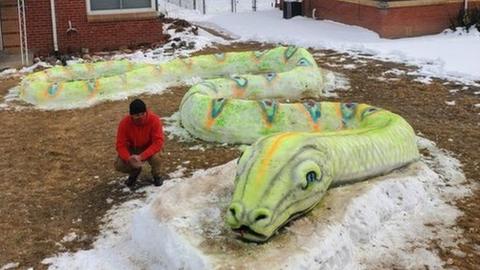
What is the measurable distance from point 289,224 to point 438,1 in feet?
43.5

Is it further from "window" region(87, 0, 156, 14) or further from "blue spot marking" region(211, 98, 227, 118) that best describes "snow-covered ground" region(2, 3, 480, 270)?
"window" region(87, 0, 156, 14)

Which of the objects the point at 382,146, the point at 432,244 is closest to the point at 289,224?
the point at 432,244

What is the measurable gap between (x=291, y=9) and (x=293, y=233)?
1665cm

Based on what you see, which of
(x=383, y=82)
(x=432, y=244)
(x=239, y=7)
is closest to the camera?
(x=432, y=244)

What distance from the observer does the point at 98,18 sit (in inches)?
620

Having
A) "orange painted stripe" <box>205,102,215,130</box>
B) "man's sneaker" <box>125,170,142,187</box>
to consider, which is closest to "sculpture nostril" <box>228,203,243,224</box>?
"man's sneaker" <box>125,170,142,187</box>

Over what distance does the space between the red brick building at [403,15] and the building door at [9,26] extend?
8.78 meters

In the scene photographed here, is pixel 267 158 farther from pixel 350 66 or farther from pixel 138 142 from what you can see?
pixel 350 66

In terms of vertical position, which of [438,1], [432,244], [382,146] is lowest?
[432,244]

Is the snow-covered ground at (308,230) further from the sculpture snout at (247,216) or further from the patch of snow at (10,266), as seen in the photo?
the patch of snow at (10,266)

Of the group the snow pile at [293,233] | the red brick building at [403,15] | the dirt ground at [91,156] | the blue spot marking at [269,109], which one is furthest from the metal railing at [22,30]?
the snow pile at [293,233]

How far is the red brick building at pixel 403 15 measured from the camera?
52.8ft

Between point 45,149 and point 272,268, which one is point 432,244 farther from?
point 45,149

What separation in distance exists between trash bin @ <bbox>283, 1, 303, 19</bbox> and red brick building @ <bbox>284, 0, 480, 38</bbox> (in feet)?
10.3
